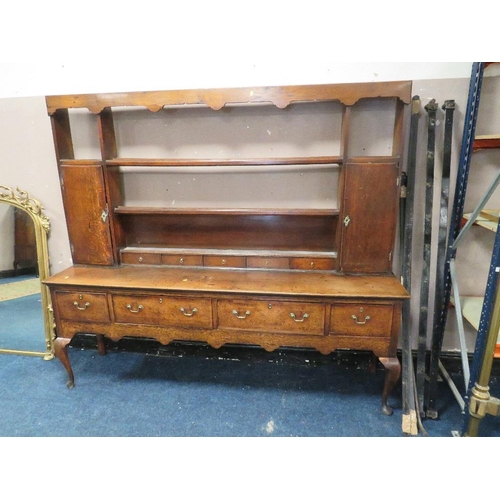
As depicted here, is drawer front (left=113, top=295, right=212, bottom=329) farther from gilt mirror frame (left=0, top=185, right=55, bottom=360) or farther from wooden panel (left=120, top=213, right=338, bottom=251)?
gilt mirror frame (left=0, top=185, right=55, bottom=360)

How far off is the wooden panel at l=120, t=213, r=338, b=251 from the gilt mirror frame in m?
0.72

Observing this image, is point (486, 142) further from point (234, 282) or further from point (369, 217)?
point (234, 282)

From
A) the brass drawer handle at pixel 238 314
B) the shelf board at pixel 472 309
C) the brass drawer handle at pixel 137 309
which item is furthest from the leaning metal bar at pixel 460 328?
the brass drawer handle at pixel 137 309

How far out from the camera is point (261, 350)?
2453 millimetres

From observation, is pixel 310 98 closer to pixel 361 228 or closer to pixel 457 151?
pixel 361 228

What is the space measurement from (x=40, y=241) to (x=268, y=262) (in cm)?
184

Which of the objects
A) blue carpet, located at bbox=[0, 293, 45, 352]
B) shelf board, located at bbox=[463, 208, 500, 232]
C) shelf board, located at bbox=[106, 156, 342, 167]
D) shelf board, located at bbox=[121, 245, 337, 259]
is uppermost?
shelf board, located at bbox=[106, 156, 342, 167]

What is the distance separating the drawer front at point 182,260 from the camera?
2.26 metres

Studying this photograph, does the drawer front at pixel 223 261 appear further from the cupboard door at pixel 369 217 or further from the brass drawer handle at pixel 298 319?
the cupboard door at pixel 369 217

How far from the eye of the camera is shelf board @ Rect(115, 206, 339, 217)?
1998 millimetres

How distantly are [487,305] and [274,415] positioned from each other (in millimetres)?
1333

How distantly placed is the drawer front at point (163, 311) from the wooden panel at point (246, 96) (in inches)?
47.5

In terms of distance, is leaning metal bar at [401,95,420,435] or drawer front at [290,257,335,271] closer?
leaning metal bar at [401,95,420,435]

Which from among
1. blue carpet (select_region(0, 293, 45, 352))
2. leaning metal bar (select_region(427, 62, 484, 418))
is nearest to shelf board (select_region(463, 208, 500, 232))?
leaning metal bar (select_region(427, 62, 484, 418))
